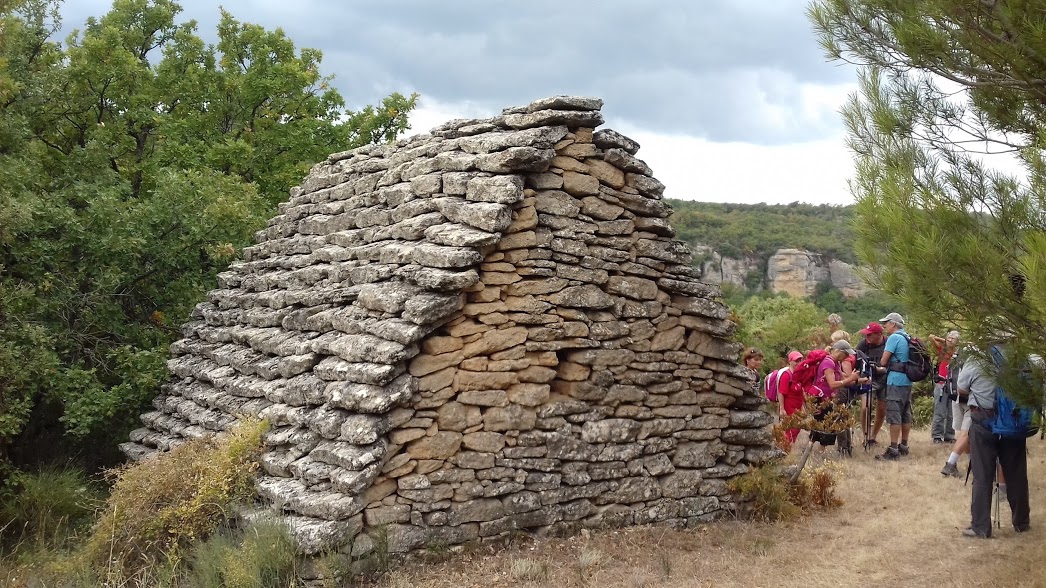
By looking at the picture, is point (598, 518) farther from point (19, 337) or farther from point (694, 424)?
point (19, 337)

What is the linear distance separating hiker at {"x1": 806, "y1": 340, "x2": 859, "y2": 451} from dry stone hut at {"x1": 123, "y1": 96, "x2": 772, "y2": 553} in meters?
2.47

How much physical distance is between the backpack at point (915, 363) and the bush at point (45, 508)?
336 inches

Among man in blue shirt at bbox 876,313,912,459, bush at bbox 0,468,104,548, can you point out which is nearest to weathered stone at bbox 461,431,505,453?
A: bush at bbox 0,468,104,548

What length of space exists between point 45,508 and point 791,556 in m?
7.17

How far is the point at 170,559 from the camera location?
5.85 metres

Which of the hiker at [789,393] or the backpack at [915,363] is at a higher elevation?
the backpack at [915,363]

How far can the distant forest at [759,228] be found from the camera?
35562 mm

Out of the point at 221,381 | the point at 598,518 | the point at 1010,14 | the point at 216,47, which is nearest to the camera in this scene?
the point at 1010,14

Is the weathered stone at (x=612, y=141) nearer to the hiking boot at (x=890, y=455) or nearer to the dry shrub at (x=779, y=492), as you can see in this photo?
the dry shrub at (x=779, y=492)

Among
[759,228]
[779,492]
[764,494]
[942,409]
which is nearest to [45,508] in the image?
[764,494]

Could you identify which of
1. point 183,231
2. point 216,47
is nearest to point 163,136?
point 216,47

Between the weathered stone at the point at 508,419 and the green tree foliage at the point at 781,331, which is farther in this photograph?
the green tree foliage at the point at 781,331

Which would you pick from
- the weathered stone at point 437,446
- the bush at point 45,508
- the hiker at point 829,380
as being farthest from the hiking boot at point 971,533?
the bush at point 45,508

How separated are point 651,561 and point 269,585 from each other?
2.67m
